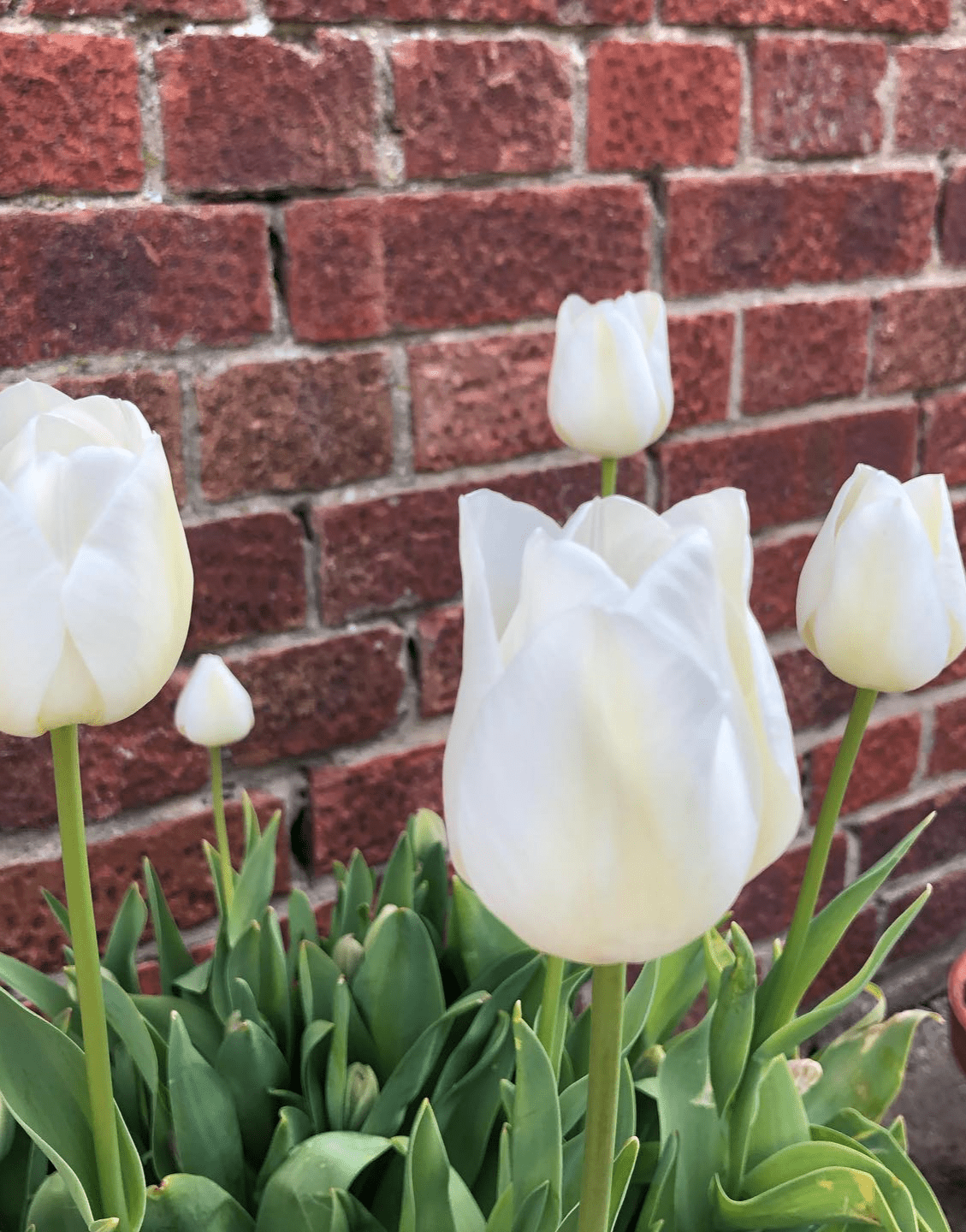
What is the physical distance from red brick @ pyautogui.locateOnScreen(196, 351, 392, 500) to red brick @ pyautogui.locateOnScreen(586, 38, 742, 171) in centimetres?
19

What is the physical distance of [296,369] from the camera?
590 millimetres

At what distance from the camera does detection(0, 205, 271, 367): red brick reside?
51cm

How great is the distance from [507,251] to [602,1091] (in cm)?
50

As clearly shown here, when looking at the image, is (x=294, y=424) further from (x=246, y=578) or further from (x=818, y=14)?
(x=818, y=14)

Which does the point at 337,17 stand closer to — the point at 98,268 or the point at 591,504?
the point at 98,268

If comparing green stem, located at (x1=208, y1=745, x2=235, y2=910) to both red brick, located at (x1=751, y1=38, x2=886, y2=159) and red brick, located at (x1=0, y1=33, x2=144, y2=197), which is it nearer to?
red brick, located at (x1=0, y1=33, x2=144, y2=197)

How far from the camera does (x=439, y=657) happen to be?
68 centimetres

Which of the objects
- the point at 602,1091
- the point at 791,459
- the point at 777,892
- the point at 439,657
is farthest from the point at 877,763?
the point at 602,1091

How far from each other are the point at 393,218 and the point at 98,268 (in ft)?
0.51

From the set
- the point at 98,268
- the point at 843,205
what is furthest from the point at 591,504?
the point at 843,205

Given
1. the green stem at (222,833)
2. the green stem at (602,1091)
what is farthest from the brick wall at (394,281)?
the green stem at (602,1091)

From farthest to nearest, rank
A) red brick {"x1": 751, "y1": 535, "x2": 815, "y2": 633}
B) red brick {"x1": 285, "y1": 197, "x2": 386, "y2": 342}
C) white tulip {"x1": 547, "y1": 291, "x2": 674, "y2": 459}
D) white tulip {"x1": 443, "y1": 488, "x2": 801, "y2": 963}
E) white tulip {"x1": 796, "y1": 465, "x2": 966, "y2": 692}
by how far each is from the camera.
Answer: red brick {"x1": 751, "y1": 535, "x2": 815, "y2": 633} < red brick {"x1": 285, "y1": 197, "x2": 386, "y2": 342} < white tulip {"x1": 547, "y1": 291, "x2": 674, "y2": 459} < white tulip {"x1": 796, "y1": 465, "x2": 966, "y2": 692} < white tulip {"x1": 443, "y1": 488, "x2": 801, "y2": 963}

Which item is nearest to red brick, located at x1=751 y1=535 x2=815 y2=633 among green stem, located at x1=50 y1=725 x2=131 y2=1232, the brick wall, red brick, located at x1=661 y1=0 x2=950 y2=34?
the brick wall

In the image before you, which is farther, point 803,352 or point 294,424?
point 803,352
